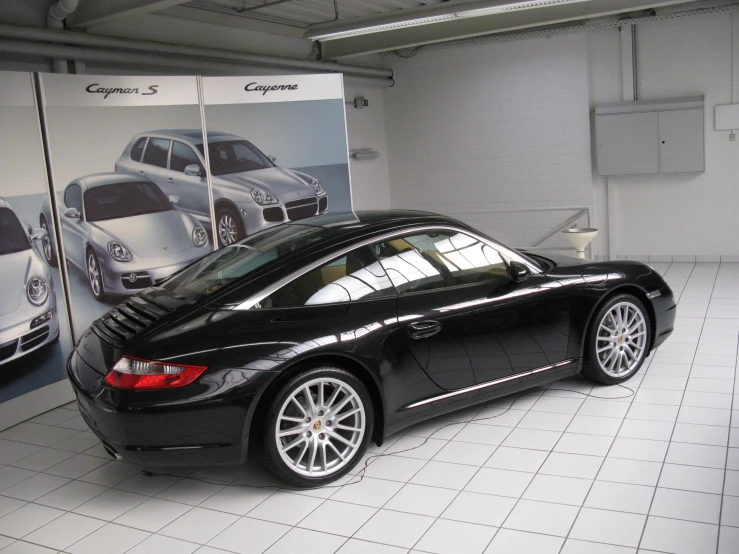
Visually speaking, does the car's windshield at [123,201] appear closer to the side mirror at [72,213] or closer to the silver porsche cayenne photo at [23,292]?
the side mirror at [72,213]

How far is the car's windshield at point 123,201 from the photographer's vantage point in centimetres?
548

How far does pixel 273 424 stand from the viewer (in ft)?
11.5

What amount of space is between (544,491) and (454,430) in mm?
898

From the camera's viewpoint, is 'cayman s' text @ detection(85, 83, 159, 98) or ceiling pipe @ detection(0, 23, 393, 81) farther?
ceiling pipe @ detection(0, 23, 393, 81)

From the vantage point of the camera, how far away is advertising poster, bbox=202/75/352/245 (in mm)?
6297

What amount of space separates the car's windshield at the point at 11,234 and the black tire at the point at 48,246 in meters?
0.15

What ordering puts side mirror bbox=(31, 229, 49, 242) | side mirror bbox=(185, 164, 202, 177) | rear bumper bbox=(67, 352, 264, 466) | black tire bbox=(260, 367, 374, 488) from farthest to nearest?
side mirror bbox=(185, 164, 202, 177)
side mirror bbox=(31, 229, 49, 242)
black tire bbox=(260, 367, 374, 488)
rear bumper bbox=(67, 352, 264, 466)

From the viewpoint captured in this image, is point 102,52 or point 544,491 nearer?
point 544,491

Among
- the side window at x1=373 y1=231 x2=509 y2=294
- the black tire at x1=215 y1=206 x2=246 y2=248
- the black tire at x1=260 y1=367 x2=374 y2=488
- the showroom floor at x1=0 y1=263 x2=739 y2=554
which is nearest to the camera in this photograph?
the showroom floor at x1=0 y1=263 x2=739 y2=554

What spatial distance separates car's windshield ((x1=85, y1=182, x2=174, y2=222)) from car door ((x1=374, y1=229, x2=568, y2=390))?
2600 mm

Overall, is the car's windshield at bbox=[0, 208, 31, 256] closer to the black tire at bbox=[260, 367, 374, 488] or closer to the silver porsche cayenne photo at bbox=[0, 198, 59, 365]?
the silver porsche cayenne photo at bbox=[0, 198, 59, 365]

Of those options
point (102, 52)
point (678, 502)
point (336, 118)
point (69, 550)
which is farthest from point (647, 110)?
point (69, 550)

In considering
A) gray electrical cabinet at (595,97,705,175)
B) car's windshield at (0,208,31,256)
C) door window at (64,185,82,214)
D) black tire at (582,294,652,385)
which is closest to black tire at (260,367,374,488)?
black tire at (582,294,652,385)

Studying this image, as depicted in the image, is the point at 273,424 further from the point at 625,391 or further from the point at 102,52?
the point at 102,52
